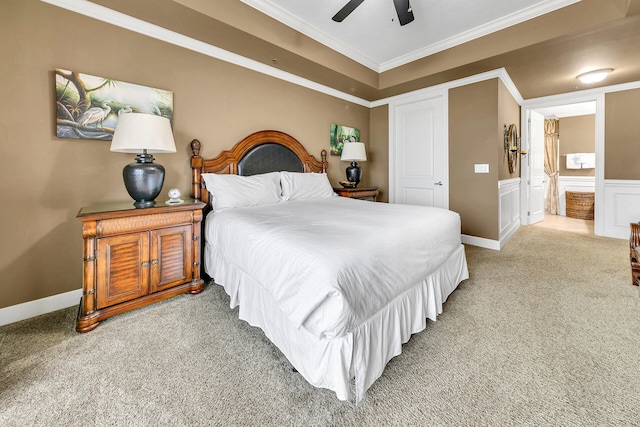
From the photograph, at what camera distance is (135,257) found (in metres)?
2.09

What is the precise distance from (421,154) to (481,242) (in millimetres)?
1741

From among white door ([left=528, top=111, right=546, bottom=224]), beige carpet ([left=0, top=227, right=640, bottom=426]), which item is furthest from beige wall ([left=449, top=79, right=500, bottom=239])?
white door ([left=528, top=111, right=546, bottom=224])

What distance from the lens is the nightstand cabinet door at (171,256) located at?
2.19 metres

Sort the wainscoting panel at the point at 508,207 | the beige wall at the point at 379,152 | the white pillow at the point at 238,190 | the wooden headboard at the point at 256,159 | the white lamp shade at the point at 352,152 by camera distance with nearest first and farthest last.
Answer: the white pillow at the point at 238,190 < the wooden headboard at the point at 256,159 < the wainscoting panel at the point at 508,207 < the white lamp shade at the point at 352,152 < the beige wall at the point at 379,152

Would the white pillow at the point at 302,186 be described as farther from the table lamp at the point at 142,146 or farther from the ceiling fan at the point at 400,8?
the ceiling fan at the point at 400,8

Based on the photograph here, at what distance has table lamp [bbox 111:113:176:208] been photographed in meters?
2.10

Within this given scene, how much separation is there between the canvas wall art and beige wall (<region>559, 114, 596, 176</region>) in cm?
601

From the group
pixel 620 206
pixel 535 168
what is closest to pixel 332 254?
pixel 620 206

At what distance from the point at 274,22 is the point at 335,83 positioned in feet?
4.82

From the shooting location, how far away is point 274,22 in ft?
9.74

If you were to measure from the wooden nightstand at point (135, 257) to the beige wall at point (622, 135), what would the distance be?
6.38 m

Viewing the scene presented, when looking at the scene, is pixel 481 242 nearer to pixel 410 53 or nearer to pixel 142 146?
pixel 410 53

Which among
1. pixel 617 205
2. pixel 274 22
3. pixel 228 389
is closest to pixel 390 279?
pixel 228 389

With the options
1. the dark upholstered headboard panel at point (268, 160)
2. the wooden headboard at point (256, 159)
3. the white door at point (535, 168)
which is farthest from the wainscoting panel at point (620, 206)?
the dark upholstered headboard panel at point (268, 160)
